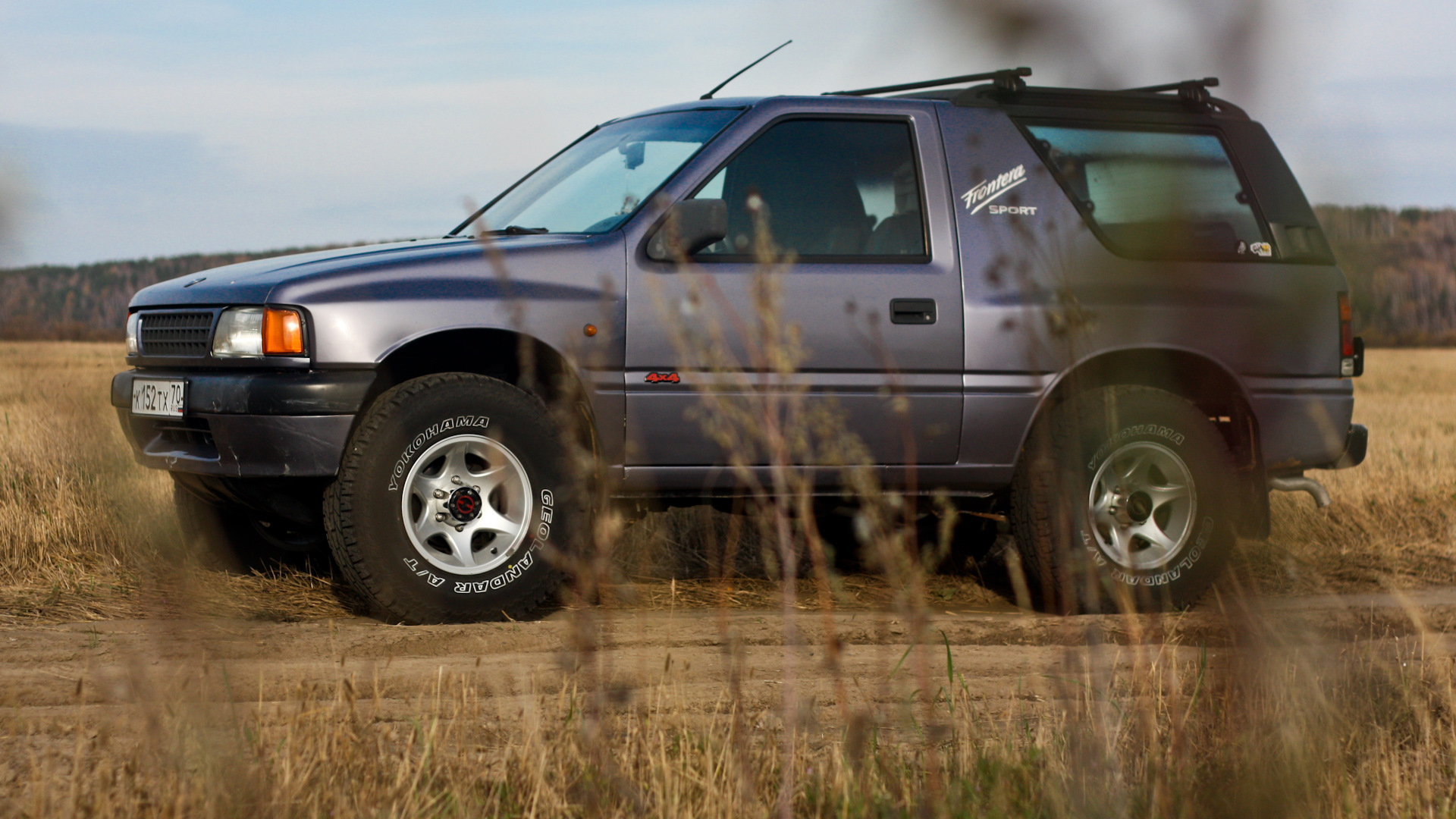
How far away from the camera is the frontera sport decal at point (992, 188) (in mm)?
5160

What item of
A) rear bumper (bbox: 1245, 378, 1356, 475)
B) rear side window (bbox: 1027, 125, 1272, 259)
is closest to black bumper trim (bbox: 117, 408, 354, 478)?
rear bumper (bbox: 1245, 378, 1356, 475)

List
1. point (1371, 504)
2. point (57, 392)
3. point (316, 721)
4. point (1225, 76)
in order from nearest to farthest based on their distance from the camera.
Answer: point (1225, 76) → point (57, 392) → point (316, 721) → point (1371, 504)

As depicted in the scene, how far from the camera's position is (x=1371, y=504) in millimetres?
7820

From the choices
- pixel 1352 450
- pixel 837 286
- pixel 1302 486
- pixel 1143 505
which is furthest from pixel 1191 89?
pixel 1352 450

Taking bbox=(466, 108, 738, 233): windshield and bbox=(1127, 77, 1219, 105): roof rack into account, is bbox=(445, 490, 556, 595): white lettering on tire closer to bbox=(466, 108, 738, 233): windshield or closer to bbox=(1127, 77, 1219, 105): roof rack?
bbox=(466, 108, 738, 233): windshield

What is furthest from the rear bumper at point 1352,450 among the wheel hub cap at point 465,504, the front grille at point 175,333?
the front grille at point 175,333

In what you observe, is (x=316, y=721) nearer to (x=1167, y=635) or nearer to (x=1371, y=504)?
(x=1167, y=635)

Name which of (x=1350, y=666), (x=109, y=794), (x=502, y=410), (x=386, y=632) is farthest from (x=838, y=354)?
(x=109, y=794)

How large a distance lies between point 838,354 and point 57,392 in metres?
3.27

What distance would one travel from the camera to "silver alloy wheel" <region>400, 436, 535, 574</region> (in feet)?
15.1

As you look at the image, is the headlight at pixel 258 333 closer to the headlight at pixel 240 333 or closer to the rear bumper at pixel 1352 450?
the headlight at pixel 240 333

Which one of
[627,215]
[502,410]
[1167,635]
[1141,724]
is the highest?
[627,215]

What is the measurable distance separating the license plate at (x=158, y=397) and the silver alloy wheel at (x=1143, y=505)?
3.50 metres

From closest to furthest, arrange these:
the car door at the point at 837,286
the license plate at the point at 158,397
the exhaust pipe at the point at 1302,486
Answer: the license plate at the point at 158,397 < the car door at the point at 837,286 < the exhaust pipe at the point at 1302,486
